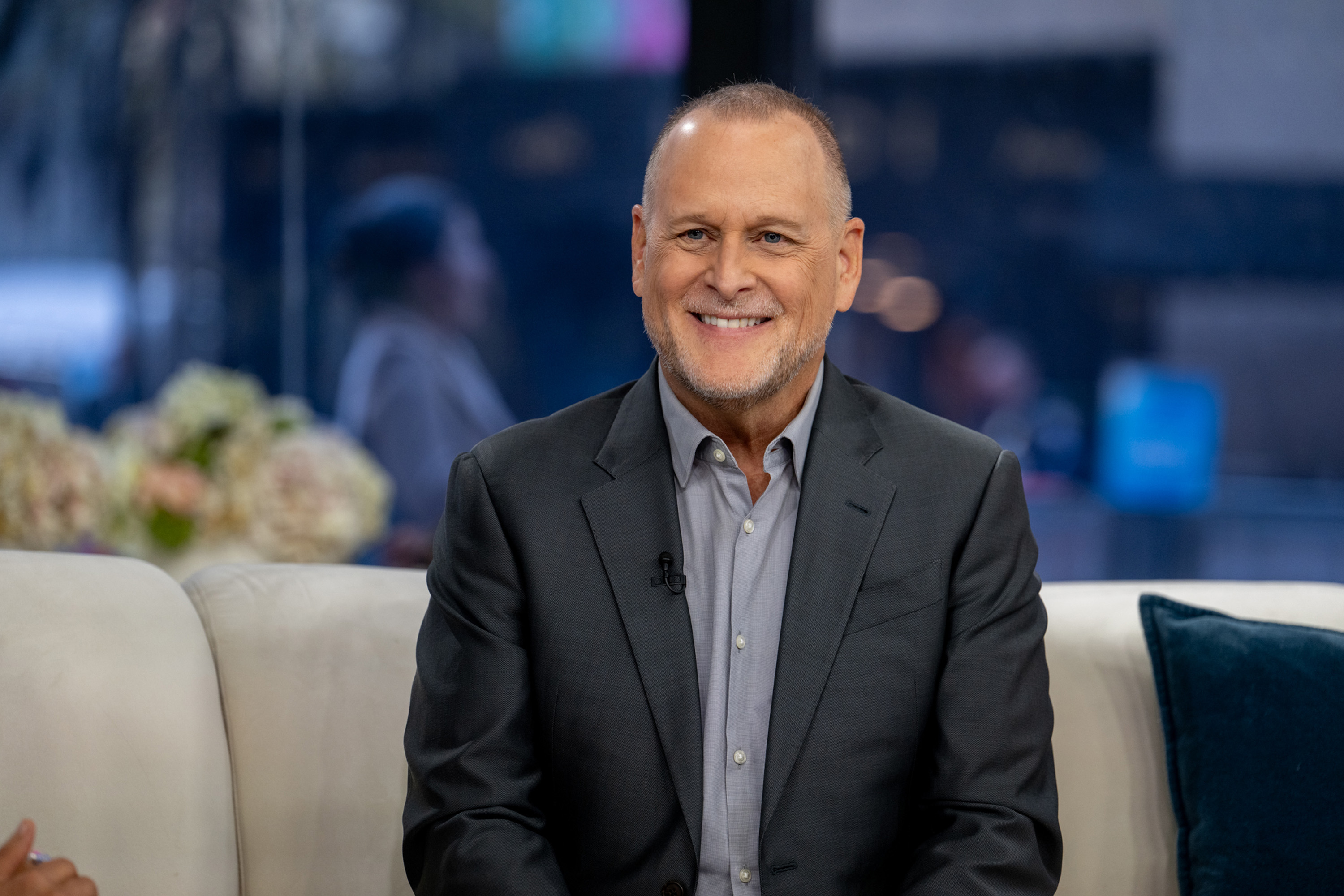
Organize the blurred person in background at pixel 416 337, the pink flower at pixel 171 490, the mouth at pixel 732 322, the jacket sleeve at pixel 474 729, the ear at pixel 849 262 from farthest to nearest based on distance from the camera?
the blurred person in background at pixel 416 337, the pink flower at pixel 171 490, the ear at pixel 849 262, the mouth at pixel 732 322, the jacket sleeve at pixel 474 729

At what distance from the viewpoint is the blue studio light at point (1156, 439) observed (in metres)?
3.49

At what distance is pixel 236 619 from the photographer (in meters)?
1.81

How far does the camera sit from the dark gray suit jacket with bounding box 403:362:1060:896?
1.45 metres

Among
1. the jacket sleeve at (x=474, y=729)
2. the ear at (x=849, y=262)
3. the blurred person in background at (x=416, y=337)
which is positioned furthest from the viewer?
the blurred person in background at (x=416, y=337)

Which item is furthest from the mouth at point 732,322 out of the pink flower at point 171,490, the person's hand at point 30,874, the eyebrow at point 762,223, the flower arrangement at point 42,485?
the flower arrangement at point 42,485

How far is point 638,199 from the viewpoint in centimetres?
383

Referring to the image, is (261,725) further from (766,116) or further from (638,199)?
(638,199)

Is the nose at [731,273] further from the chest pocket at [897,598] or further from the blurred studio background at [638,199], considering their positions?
the blurred studio background at [638,199]

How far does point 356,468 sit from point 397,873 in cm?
87

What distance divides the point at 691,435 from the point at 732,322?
6.8 inches

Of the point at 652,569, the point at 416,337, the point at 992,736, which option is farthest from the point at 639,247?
the point at 416,337

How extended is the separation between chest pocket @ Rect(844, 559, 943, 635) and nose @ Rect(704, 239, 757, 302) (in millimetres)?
419

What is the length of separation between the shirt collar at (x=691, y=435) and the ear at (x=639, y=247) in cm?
12

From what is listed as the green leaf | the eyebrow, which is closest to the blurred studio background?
the green leaf
